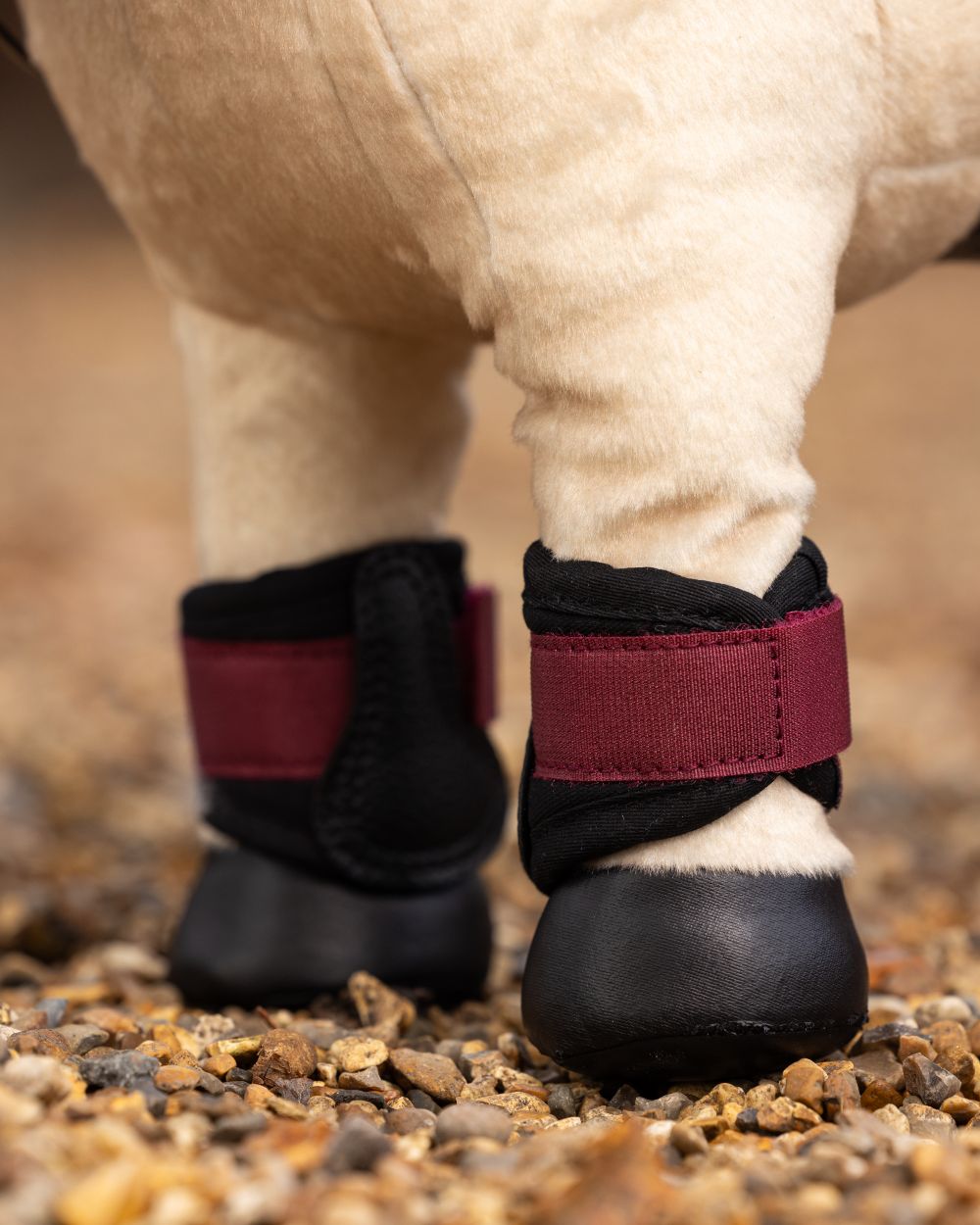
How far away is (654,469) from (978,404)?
4.15 metres

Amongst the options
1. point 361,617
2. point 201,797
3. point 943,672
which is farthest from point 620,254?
point 943,672

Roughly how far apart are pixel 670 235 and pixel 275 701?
1.51 feet

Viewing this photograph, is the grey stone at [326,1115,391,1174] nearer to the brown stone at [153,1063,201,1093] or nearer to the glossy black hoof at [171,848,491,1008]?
the brown stone at [153,1063,201,1093]

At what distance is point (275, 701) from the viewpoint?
1.00m

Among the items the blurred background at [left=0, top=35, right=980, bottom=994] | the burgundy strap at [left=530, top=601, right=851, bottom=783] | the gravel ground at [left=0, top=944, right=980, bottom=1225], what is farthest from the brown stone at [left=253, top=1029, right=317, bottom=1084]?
the blurred background at [left=0, top=35, right=980, bottom=994]

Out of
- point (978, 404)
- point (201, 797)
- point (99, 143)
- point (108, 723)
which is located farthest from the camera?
point (978, 404)

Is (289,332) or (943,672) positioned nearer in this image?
(289,332)

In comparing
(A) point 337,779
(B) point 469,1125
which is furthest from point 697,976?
(A) point 337,779

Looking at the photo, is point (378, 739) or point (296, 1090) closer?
point (296, 1090)

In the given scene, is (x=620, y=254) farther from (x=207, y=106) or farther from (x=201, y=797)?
(x=201, y=797)

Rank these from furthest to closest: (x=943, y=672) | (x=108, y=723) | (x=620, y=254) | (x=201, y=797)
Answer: (x=943, y=672)
(x=108, y=723)
(x=201, y=797)
(x=620, y=254)

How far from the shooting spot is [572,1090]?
0.77 meters

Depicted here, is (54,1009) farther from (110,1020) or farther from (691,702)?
(691,702)

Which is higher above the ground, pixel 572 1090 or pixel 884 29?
pixel 884 29
